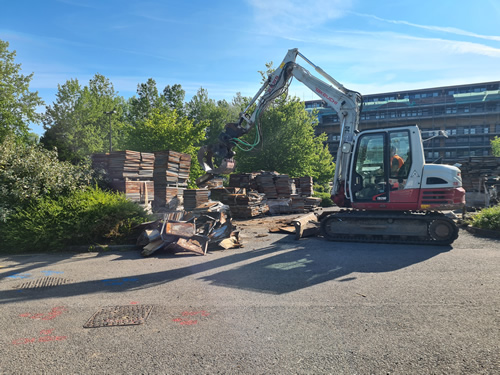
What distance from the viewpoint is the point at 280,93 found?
12.3 metres

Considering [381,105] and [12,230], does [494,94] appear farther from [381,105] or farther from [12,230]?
[12,230]

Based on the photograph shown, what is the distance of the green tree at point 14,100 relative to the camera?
2822 cm

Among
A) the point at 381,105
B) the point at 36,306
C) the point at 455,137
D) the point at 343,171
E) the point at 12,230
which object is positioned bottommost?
the point at 36,306

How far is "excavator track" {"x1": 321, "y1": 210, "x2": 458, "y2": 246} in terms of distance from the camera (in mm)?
9490

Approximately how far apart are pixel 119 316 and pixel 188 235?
4.39 m

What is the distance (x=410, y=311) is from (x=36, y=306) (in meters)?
5.28

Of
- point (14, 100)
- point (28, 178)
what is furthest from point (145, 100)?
point (28, 178)

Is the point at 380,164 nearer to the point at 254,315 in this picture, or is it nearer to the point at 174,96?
the point at 254,315

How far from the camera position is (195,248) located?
8.86 meters

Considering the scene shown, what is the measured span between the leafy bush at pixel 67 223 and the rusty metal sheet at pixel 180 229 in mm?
1304

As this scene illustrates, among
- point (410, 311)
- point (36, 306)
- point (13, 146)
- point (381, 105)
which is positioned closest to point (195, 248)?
point (36, 306)

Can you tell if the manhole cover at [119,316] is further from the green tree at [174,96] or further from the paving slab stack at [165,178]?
the green tree at [174,96]

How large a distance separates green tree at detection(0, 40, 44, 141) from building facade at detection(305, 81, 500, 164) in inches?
1985

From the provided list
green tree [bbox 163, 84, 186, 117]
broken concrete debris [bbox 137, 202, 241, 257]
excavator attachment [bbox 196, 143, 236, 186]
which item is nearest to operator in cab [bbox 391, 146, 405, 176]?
broken concrete debris [bbox 137, 202, 241, 257]
